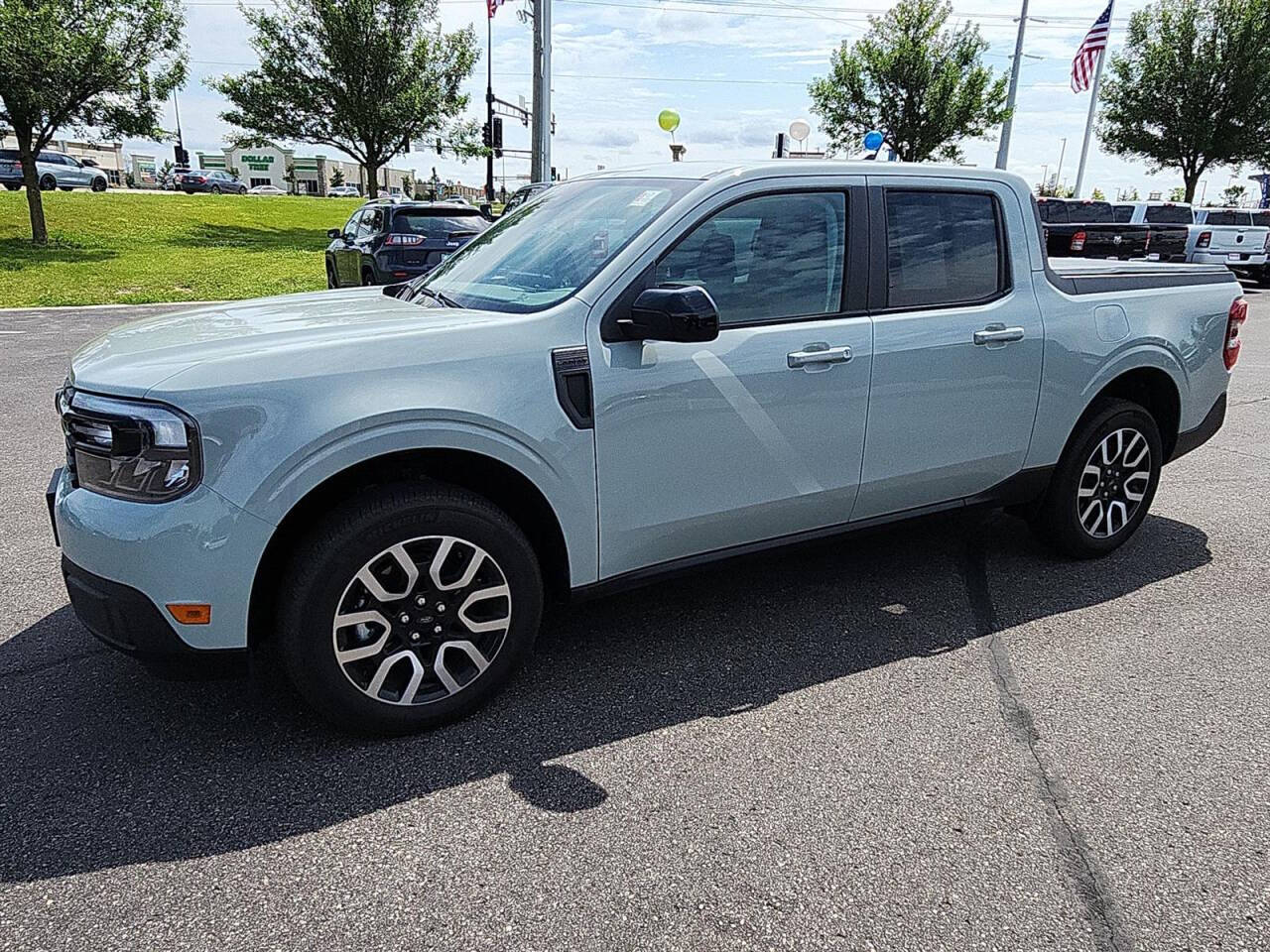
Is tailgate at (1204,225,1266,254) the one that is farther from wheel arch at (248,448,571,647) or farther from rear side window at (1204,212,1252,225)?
wheel arch at (248,448,571,647)

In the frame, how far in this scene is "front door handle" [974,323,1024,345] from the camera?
3873mm

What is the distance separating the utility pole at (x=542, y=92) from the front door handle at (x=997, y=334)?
17043 millimetres

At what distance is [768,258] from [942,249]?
875 mm

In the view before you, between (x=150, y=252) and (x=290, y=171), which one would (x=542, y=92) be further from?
(x=290, y=171)

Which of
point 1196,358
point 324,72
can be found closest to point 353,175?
point 324,72

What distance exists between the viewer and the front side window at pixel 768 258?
3326 millimetres

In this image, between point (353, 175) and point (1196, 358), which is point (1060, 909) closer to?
point (1196, 358)

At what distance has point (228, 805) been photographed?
105 inches

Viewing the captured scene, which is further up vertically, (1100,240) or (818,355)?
(1100,240)

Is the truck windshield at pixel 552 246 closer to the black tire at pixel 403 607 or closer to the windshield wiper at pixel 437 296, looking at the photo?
the windshield wiper at pixel 437 296

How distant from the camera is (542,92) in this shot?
19.5 metres

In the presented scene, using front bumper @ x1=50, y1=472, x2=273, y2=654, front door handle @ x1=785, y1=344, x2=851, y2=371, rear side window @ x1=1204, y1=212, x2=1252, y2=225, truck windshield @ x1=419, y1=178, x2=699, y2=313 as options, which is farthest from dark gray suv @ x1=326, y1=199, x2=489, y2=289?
rear side window @ x1=1204, y1=212, x2=1252, y2=225

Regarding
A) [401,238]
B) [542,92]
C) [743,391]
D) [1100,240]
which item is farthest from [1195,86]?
[743,391]

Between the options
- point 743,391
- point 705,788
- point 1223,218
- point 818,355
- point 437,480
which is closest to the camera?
point 705,788
